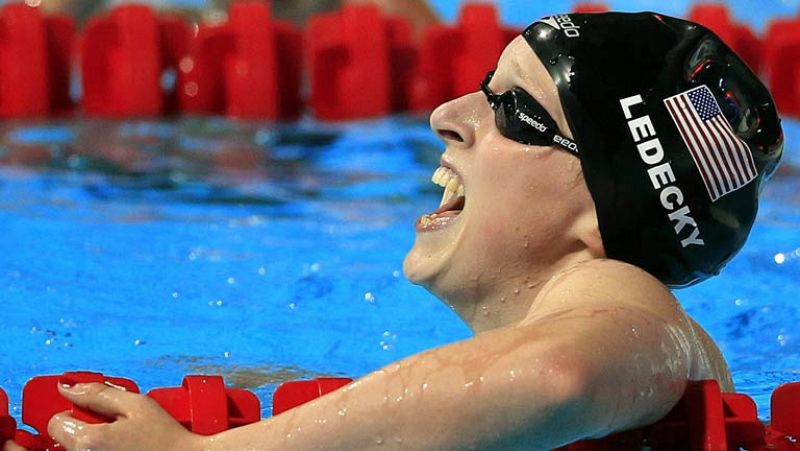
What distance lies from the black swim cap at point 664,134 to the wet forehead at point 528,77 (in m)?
0.01

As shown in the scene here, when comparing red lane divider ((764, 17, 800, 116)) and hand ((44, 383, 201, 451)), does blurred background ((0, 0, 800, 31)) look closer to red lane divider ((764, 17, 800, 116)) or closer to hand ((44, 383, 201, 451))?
red lane divider ((764, 17, 800, 116))

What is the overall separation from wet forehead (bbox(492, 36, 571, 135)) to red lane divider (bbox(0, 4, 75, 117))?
348 cm

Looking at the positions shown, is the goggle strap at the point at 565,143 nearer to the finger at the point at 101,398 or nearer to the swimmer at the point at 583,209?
the swimmer at the point at 583,209

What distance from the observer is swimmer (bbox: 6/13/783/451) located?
1.52 m

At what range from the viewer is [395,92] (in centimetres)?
517

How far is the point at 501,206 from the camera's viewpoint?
1.76m

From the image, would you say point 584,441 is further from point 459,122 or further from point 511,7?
point 511,7

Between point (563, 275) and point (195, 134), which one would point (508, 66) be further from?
point (195, 134)

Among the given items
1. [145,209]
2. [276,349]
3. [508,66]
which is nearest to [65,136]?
[145,209]

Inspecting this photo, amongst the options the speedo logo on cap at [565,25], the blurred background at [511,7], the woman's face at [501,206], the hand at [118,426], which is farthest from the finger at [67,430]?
the blurred background at [511,7]

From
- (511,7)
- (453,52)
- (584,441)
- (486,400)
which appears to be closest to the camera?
(486,400)

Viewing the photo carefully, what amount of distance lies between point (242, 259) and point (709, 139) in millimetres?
1906

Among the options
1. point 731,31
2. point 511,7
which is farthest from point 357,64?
point 511,7

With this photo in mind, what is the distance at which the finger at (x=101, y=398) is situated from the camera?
158 centimetres
